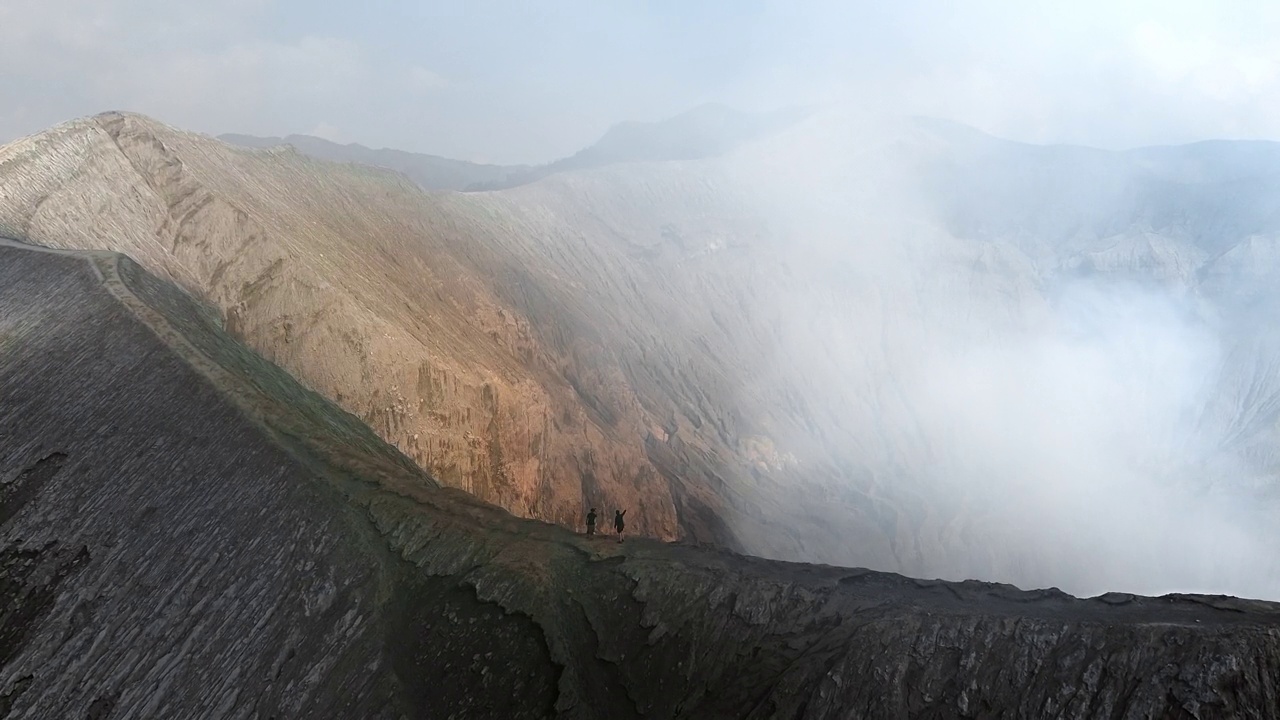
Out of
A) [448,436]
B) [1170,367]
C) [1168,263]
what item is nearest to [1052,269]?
[1168,263]

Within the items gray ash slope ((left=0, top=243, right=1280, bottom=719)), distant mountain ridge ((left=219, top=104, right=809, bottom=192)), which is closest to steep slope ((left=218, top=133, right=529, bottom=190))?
distant mountain ridge ((left=219, top=104, right=809, bottom=192))

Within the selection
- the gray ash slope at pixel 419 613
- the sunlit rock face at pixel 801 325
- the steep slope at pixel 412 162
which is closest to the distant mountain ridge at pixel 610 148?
the steep slope at pixel 412 162

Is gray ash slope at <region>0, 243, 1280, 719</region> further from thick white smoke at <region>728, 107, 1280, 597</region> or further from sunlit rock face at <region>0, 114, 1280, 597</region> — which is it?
thick white smoke at <region>728, 107, 1280, 597</region>

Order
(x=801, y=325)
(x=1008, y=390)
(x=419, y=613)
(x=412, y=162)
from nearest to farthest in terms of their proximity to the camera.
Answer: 1. (x=419, y=613)
2. (x=801, y=325)
3. (x=1008, y=390)
4. (x=412, y=162)

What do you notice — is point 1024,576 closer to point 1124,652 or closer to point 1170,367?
point 1170,367

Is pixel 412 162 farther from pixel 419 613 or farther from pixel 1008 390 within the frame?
pixel 419 613

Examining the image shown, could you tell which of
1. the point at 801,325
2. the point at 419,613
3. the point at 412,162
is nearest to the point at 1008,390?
the point at 801,325

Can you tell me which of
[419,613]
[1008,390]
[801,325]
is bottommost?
[1008,390]

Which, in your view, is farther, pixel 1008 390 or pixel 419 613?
pixel 1008 390
